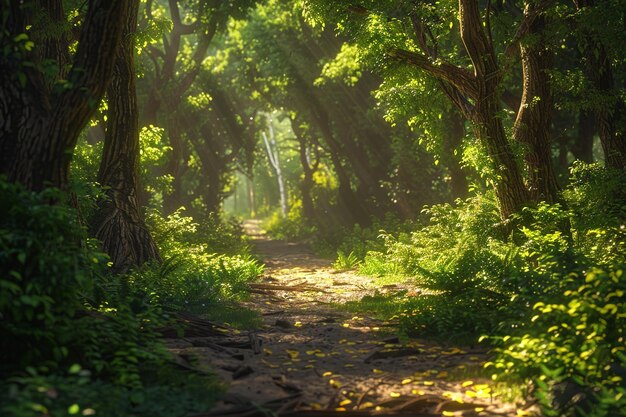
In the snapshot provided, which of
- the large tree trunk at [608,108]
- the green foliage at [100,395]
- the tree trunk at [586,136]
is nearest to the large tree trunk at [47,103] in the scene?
the green foliage at [100,395]

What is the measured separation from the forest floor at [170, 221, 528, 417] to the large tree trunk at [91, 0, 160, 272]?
331 centimetres

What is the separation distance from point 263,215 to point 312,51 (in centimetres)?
2948

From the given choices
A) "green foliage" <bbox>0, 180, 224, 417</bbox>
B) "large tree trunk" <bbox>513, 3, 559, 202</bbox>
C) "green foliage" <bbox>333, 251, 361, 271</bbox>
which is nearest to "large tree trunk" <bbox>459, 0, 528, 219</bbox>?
"large tree trunk" <bbox>513, 3, 559, 202</bbox>

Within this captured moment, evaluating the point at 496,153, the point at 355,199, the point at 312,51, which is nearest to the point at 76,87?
the point at 496,153

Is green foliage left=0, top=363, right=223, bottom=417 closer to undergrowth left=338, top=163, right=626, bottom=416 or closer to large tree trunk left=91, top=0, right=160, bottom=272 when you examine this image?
undergrowth left=338, top=163, right=626, bottom=416

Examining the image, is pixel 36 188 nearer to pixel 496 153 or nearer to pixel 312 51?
pixel 496 153

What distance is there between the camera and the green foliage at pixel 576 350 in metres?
5.66

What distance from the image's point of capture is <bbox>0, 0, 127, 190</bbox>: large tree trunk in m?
6.63

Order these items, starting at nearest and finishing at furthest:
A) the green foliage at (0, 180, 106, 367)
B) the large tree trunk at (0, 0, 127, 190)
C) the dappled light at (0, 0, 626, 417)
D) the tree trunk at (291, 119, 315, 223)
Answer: the green foliage at (0, 180, 106, 367), the dappled light at (0, 0, 626, 417), the large tree trunk at (0, 0, 127, 190), the tree trunk at (291, 119, 315, 223)

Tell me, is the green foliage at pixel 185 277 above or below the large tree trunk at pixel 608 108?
below

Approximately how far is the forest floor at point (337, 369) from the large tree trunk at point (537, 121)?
5.08 meters

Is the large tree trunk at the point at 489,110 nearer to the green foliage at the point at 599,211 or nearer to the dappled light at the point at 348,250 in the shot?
the dappled light at the point at 348,250

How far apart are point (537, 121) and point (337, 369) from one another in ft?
26.6

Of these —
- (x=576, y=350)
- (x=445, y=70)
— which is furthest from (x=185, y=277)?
(x=576, y=350)
